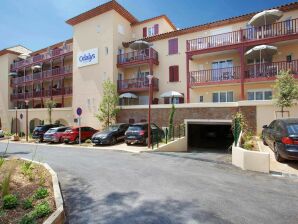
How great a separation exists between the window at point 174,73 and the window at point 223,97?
474 cm

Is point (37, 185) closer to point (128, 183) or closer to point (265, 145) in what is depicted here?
point (128, 183)

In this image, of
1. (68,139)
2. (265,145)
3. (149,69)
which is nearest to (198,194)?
(265,145)

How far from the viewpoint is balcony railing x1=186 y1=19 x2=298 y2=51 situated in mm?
19578

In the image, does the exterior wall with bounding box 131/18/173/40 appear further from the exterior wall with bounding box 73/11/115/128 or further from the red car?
the red car

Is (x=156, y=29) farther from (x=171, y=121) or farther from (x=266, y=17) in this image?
(x=171, y=121)

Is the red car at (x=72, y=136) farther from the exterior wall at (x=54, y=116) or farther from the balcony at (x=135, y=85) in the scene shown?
the exterior wall at (x=54, y=116)

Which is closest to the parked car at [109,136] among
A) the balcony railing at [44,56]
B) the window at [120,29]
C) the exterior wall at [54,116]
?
the exterior wall at [54,116]

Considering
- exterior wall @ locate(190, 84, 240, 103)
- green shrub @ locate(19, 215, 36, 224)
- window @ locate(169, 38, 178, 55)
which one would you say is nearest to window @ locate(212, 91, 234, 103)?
exterior wall @ locate(190, 84, 240, 103)

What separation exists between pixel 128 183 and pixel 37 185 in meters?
2.82

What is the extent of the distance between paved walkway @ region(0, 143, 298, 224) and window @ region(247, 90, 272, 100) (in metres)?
13.0

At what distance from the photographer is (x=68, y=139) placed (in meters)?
21.3

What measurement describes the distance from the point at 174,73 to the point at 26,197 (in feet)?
71.0

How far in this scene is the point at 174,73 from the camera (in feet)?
84.6

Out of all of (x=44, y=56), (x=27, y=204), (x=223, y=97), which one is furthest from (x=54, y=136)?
(x=44, y=56)
